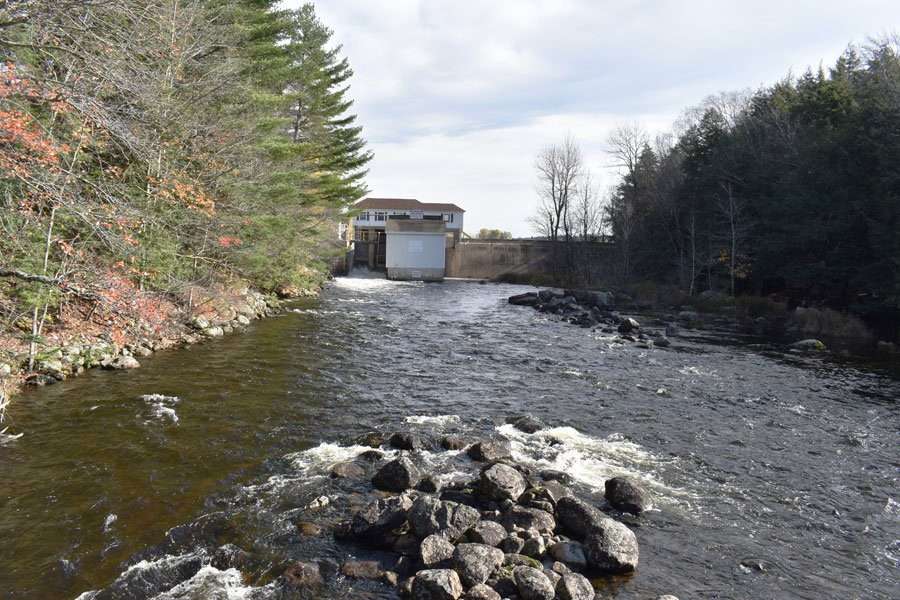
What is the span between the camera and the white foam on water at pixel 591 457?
7129 millimetres

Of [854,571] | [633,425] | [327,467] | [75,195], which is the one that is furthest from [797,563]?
[75,195]

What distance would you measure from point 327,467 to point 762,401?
9483 millimetres

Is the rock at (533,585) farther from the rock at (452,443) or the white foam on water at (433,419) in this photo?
the white foam on water at (433,419)

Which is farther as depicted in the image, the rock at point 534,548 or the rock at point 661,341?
the rock at point 661,341

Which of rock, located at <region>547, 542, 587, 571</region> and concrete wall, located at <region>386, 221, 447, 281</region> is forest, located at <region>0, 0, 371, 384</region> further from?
concrete wall, located at <region>386, 221, 447, 281</region>

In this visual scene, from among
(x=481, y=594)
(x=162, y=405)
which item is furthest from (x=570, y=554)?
(x=162, y=405)

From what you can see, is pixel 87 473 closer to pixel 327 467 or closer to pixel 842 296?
pixel 327 467

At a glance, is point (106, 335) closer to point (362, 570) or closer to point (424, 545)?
point (362, 570)

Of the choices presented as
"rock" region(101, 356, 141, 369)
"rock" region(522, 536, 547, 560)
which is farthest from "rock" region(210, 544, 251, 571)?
"rock" region(101, 356, 141, 369)

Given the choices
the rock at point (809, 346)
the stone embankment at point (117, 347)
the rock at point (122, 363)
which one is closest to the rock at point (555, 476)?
the stone embankment at point (117, 347)

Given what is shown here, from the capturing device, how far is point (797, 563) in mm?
5488

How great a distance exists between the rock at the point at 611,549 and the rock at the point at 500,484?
1089 millimetres

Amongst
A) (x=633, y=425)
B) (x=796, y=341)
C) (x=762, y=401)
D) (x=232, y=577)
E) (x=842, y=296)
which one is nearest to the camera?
(x=232, y=577)

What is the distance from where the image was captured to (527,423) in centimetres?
927
